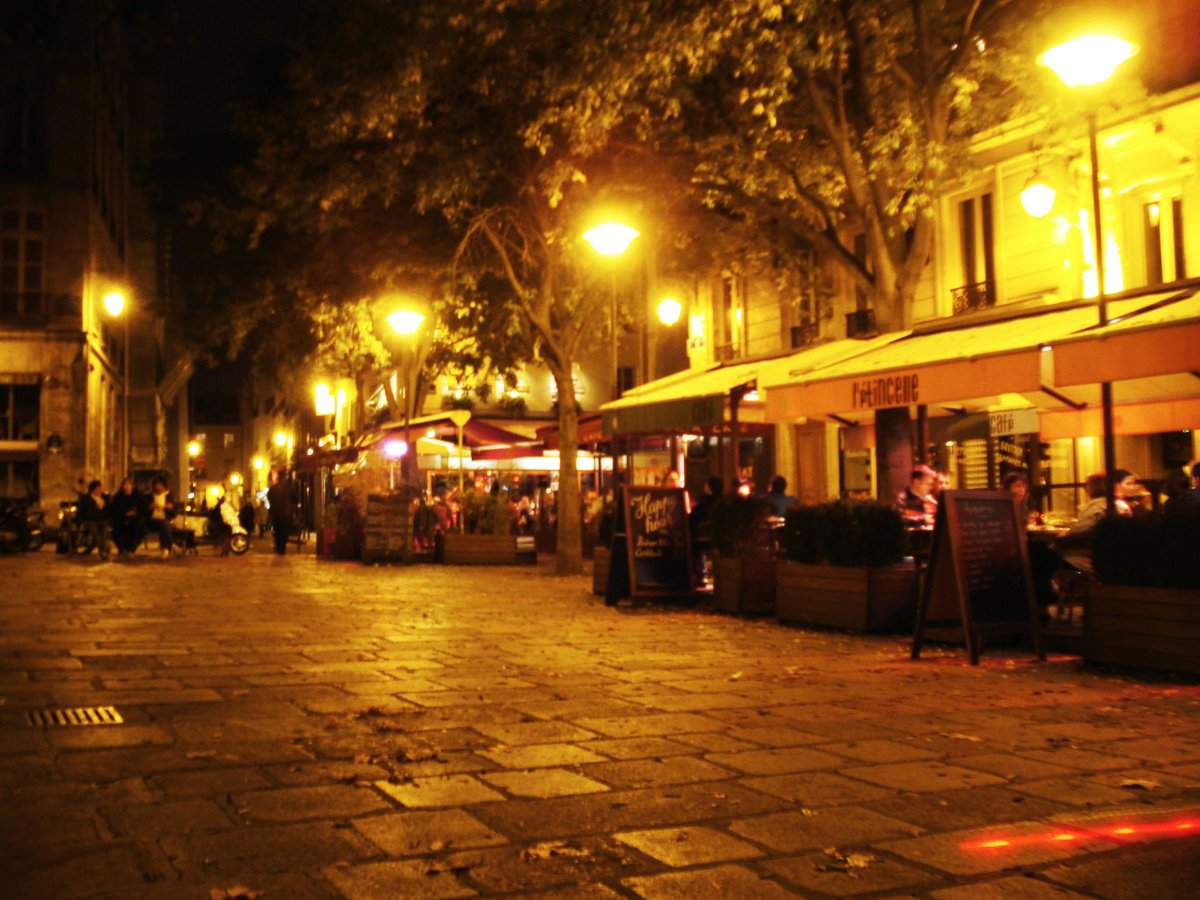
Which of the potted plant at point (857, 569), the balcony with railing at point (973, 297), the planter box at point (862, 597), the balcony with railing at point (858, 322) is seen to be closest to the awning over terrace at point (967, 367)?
the potted plant at point (857, 569)

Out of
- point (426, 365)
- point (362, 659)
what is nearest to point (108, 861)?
point (362, 659)

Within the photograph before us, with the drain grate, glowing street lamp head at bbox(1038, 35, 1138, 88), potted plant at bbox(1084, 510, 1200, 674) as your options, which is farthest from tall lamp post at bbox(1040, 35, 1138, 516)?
the drain grate

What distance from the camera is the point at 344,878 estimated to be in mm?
3885

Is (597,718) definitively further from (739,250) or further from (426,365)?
(426,365)

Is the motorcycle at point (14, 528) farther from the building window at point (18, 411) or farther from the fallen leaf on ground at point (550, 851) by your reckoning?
the fallen leaf on ground at point (550, 851)

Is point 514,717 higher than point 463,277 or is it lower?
lower

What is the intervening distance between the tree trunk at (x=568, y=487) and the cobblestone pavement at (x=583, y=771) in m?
9.95

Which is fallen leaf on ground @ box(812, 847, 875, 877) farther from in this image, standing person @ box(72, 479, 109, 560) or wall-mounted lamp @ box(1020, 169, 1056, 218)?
standing person @ box(72, 479, 109, 560)

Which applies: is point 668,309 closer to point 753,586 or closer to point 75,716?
point 753,586

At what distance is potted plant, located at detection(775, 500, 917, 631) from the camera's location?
11.0 m

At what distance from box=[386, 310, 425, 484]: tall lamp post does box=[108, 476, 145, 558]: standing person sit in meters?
5.02

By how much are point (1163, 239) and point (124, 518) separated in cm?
1846

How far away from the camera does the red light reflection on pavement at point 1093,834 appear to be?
14.3ft

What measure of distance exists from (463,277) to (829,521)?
1113cm
